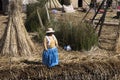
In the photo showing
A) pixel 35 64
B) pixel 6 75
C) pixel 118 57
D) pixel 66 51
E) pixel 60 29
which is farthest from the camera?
pixel 60 29

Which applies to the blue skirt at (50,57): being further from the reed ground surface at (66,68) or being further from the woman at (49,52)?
the reed ground surface at (66,68)

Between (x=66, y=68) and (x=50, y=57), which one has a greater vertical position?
(x=50, y=57)

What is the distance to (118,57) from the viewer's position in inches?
358

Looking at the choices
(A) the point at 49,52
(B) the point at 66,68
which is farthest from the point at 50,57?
(B) the point at 66,68

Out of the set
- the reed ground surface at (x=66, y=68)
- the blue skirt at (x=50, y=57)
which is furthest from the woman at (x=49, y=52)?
the reed ground surface at (x=66, y=68)

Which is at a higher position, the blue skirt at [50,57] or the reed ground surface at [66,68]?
the blue skirt at [50,57]

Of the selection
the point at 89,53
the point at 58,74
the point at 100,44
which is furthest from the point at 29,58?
the point at 100,44

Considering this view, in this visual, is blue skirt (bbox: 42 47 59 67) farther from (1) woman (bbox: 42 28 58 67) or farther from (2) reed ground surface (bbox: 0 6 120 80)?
(2) reed ground surface (bbox: 0 6 120 80)

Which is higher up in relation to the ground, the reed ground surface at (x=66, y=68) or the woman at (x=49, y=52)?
the woman at (x=49, y=52)

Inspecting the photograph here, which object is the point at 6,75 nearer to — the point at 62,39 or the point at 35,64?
the point at 35,64

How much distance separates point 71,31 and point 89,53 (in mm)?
830

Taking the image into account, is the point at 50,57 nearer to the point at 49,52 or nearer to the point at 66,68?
the point at 49,52

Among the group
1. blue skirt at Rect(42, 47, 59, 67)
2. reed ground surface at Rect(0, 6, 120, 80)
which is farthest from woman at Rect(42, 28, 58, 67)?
reed ground surface at Rect(0, 6, 120, 80)

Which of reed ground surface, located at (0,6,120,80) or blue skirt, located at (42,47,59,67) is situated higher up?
blue skirt, located at (42,47,59,67)
